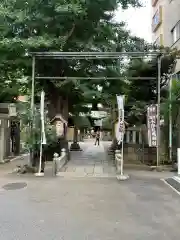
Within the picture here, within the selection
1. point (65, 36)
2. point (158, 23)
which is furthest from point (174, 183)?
point (158, 23)

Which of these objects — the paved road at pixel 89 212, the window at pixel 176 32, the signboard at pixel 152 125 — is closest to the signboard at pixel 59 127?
the signboard at pixel 152 125

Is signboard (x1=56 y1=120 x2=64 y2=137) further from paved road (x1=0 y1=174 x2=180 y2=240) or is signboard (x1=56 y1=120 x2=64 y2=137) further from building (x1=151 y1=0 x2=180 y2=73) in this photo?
building (x1=151 y1=0 x2=180 y2=73)

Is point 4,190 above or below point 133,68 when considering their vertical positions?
below

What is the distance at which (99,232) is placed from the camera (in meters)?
7.01

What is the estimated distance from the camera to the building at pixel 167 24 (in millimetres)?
26523

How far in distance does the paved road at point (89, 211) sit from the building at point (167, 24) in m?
15.4

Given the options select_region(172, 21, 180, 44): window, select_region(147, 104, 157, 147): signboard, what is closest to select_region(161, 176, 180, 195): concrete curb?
select_region(147, 104, 157, 147): signboard

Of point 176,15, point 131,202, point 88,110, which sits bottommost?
point 131,202

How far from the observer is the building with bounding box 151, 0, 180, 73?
26.5 m

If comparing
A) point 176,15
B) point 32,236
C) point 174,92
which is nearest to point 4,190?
point 32,236

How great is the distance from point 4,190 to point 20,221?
15.2ft

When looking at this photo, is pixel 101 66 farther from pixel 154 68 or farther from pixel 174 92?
pixel 174 92

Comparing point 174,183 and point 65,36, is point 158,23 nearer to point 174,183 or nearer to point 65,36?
point 65,36

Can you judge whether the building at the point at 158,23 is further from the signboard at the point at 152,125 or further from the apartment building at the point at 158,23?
the signboard at the point at 152,125
